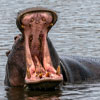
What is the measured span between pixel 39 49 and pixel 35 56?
148 millimetres

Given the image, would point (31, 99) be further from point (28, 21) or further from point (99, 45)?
point (99, 45)

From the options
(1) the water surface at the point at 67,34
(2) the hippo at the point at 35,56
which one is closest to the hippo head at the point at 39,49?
(2) the hippo at the point at 35,56

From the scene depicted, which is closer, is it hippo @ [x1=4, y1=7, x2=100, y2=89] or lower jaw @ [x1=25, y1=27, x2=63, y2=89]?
hippo @ [x1=4, y1=7, x2=100, y2=89]

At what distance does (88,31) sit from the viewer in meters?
17.0

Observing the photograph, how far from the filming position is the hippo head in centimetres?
933

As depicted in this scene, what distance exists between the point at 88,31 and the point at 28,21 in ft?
25.6

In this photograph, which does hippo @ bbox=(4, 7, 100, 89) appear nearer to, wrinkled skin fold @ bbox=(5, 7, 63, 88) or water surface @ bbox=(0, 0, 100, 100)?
wrinkled skin fold @ bbox=(5, 7, 63, 88)

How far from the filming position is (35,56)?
9.86 metres

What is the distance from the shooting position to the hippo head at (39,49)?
933 cm

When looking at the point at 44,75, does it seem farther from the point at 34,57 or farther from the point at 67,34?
the point at 67,34

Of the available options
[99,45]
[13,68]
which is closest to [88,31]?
[99,45]

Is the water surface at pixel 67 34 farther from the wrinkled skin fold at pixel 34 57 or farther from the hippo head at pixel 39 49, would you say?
the hippo head at pixel 39 49

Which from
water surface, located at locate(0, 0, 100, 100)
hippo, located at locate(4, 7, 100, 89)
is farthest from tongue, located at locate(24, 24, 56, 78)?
water surface, located at locate(0, 0, 100, 100)

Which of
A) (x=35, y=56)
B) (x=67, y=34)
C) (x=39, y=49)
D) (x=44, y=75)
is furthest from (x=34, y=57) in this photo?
(x=67, y=34)
